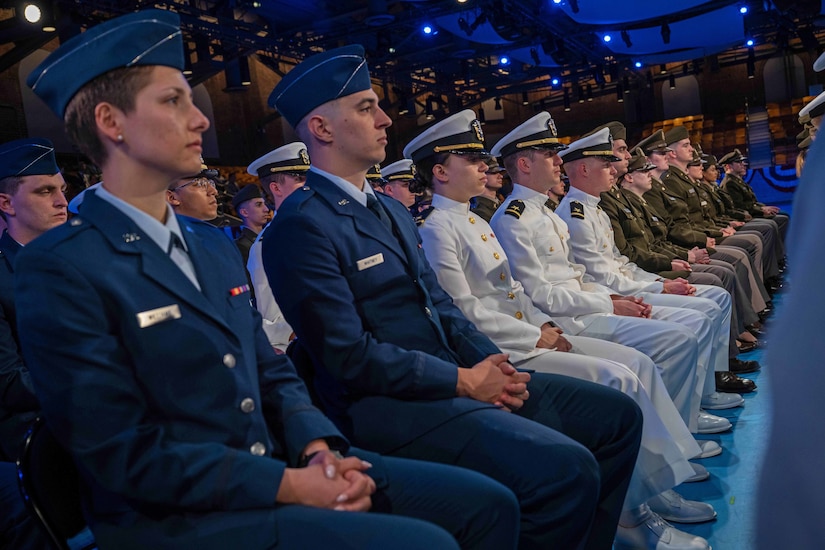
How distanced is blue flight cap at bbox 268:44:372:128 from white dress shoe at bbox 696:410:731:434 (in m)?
2.59

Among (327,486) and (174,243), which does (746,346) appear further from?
(174,243)

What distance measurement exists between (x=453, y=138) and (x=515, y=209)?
1.81 ft

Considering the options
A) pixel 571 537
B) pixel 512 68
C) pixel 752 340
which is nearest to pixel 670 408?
pixel 571 537

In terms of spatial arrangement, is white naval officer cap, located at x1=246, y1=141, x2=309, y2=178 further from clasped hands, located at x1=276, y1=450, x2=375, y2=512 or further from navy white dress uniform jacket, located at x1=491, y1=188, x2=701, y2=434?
clasped hands, located at x1=276, y1=450, x2=375, y2=512

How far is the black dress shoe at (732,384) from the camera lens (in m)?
4.38

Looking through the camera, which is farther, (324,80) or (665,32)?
(665,32)

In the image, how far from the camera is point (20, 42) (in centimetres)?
1124

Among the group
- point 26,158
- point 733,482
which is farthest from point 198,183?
point 733,482

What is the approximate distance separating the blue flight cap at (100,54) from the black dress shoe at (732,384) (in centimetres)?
388

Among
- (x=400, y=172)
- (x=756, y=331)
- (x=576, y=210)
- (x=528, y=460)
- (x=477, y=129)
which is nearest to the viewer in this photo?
(x=528, y=460)

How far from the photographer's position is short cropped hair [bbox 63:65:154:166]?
60.2 inches

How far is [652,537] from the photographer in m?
2.52

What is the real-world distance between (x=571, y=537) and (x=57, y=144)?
12845 mm

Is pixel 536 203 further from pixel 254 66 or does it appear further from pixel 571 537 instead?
pixel 254 66
